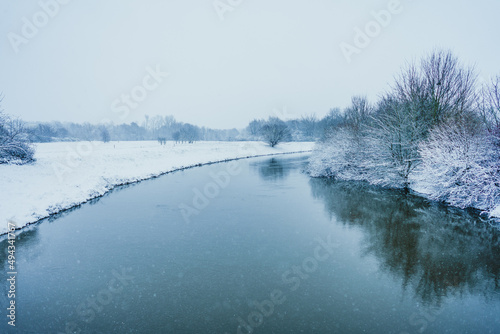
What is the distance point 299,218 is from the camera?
43.3ft

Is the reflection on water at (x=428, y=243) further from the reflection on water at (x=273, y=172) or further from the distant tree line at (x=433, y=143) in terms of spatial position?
the reflection on water at (x=273, y=172)

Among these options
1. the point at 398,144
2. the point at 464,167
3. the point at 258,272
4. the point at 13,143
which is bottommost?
the point at 258,272

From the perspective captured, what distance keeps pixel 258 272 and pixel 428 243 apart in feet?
23.3

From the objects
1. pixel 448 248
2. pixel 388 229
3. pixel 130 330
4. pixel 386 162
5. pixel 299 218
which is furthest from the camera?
pixel 386 162

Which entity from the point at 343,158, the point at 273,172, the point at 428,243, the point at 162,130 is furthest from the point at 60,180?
the point at 162,130

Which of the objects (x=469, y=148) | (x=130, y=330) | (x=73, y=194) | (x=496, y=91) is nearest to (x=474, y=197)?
(x=469, y=148)

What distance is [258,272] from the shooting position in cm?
774

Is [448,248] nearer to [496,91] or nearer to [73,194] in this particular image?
[496,91]

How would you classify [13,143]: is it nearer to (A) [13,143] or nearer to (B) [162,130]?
(A) [13,143]

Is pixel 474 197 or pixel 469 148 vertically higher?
pixel 469 148

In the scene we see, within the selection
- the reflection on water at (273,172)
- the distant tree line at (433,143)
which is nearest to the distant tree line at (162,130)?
the reflection on water at (273,172)

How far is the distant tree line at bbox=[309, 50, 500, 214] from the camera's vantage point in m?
13.6

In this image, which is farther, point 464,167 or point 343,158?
Answer: point 343,158

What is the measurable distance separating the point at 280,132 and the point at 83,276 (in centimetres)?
6909
